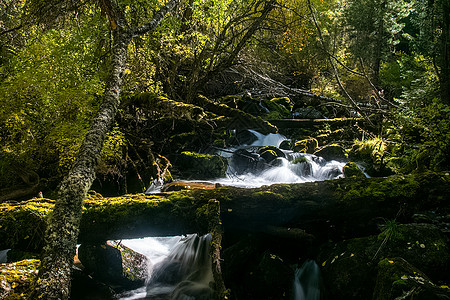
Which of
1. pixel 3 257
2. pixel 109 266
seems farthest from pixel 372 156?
pixel 3 257

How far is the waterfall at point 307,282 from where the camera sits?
356 cm

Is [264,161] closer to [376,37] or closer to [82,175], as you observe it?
[82,175]

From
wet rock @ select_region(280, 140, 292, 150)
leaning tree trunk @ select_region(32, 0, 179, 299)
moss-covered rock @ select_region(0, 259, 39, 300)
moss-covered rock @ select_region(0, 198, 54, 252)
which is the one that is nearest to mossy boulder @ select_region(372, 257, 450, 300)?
leaning tree trunk @ select_region(32, 0, 179, 299)

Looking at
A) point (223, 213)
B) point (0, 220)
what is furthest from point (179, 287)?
point (0, 220)

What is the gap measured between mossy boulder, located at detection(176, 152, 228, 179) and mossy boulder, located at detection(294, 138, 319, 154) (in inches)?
133

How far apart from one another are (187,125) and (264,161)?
3651mm

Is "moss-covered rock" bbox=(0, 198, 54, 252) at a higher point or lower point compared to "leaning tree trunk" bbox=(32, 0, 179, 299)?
lower

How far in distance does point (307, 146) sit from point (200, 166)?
4563mm

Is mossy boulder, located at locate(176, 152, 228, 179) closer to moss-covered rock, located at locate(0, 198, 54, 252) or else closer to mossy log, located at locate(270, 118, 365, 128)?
mossy log, located at locate(270, 118, 365, 128)

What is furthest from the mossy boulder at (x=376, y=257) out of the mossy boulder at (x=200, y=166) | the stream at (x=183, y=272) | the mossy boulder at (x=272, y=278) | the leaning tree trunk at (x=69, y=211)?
the mossy boulder at (x=200, y=166)

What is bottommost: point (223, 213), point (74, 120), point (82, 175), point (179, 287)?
point (179, 287)

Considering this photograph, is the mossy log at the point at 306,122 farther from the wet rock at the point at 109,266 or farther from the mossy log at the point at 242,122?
the wet rock at the point at 109,266

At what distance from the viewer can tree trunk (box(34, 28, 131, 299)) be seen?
1.83 m

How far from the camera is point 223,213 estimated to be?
3.53 meters
